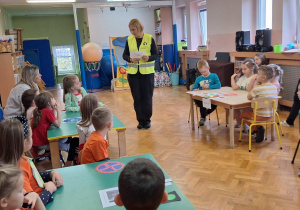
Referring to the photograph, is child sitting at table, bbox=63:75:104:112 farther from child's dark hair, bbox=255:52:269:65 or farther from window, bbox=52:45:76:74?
window, bbox=52:45:76:74

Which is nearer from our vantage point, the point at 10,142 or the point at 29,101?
the point at 10,142

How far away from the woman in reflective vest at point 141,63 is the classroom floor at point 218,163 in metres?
0.53

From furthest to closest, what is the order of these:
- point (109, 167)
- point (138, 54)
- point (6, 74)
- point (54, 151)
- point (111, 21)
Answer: point (111, 21), point (6, 74), point (138, 54), point (54, 151), point (109, 167)

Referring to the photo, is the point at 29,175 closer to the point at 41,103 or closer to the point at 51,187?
the point at 51,187

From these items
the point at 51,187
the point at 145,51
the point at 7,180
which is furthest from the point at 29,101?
the point at 7,180

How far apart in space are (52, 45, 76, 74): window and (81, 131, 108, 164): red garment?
13.2 meters

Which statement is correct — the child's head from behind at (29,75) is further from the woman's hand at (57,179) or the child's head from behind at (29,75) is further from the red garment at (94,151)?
the woman's hand at (57,179)

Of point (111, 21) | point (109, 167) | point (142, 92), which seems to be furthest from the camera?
point (111, 21)

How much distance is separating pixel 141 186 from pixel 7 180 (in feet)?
2.06

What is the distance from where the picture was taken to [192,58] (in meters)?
9.05

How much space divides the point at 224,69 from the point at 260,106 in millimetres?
3377

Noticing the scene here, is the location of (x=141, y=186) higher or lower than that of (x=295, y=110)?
higher

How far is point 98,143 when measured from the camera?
2.22 metres

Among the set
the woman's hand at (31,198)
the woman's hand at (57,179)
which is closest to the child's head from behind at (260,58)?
the woman's hand at (57,179)
